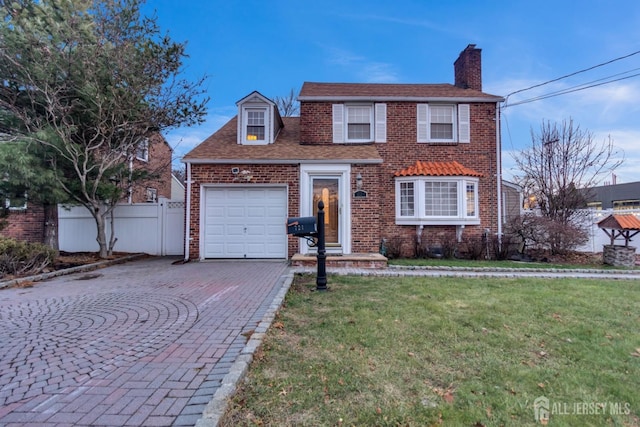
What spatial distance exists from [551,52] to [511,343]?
1600 cm

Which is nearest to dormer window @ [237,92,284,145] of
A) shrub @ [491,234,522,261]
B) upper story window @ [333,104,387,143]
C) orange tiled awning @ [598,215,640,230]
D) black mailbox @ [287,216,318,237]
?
upper story window @ [333,104,387,143]

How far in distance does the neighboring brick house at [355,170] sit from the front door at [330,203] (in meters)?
0.03

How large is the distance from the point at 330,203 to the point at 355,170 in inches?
52.5

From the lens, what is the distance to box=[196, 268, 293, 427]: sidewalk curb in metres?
2.09

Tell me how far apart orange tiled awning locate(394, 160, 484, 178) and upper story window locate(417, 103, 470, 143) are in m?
1.03

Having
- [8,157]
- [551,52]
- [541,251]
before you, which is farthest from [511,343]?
[551,52]

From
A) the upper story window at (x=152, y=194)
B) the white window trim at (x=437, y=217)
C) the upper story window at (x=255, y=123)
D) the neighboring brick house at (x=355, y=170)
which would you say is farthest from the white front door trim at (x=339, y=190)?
the upper story window at (x=152, y=194)

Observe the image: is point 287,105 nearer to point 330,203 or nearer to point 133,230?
point 133,230

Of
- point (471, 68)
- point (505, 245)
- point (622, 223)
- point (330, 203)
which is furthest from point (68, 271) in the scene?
point (622, 223)

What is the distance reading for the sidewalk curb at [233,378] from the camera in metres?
2.09

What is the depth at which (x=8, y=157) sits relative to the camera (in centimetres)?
759

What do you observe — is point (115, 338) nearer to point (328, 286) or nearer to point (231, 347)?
point (231, 347)

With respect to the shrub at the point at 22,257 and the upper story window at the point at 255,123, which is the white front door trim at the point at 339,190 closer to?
the upper story window at the point at 255,123

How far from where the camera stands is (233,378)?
2598 millimetres
